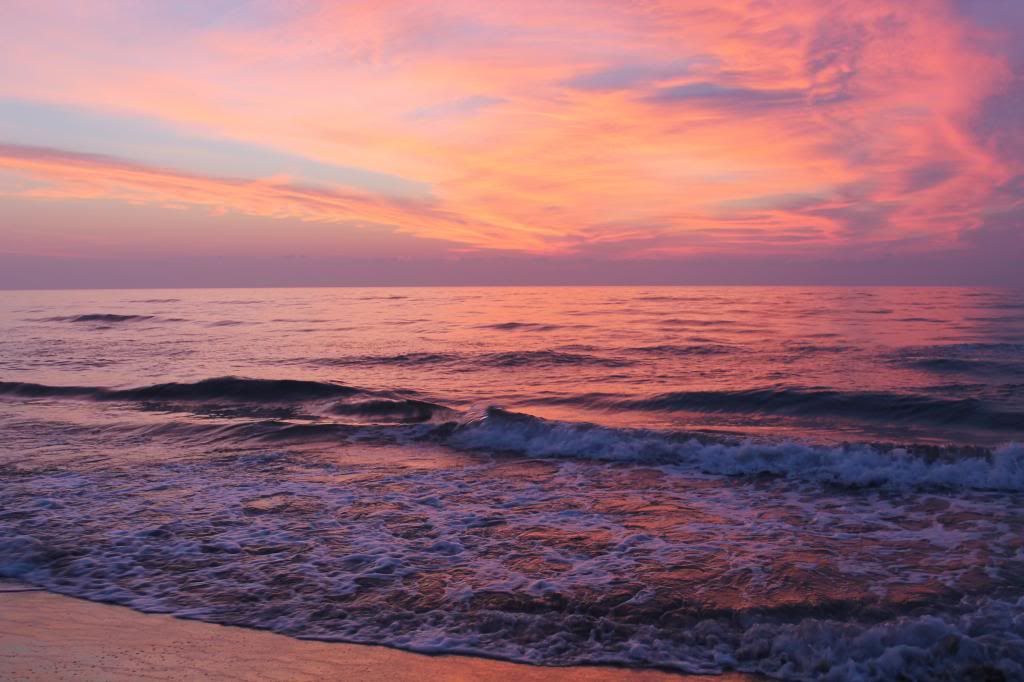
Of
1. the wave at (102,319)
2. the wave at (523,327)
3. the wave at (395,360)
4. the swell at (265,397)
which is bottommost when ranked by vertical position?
the swell at (265,397)

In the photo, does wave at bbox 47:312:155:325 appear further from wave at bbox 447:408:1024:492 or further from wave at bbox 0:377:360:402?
wave at bbox 447:408:1024:492

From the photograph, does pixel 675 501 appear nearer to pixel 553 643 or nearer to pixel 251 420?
pixel 553 643

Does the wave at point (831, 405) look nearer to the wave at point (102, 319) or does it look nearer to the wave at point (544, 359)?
the wave at point (544, 359)

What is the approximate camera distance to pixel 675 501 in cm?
980

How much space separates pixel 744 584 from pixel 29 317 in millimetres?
62561

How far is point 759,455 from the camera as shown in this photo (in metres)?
12.0

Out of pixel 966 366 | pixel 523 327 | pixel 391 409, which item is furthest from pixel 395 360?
pixel 966 366

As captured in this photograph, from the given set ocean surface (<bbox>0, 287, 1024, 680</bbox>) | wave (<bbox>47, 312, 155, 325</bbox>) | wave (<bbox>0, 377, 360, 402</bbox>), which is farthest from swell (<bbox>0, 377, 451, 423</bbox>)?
wave (<bbox>47, 312, 155, 325</bbox>)

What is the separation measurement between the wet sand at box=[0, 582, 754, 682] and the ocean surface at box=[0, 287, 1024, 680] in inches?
8.0

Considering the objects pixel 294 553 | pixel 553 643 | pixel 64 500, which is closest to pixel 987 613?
pixel 553 643

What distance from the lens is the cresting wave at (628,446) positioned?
1078cm

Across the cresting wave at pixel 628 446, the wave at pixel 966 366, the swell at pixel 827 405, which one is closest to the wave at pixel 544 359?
the swell at pixel 827 405

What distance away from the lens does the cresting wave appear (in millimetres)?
10781

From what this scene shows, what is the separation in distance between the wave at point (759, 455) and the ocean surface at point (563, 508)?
0.17 feet
